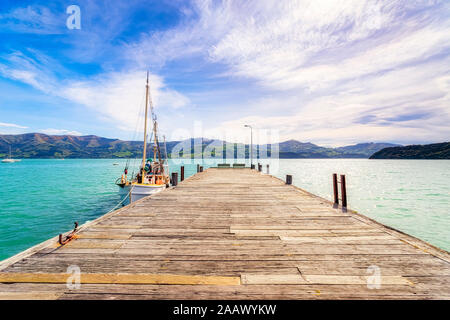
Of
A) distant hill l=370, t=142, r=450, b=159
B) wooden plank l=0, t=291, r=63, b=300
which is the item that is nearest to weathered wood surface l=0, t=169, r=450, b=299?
wooden plank l=0, t=291, r=63, b=300

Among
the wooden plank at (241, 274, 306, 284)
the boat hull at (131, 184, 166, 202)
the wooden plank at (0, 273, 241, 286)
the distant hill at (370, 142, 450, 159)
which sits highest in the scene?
the distant hill at (370, 142, 450, 159)

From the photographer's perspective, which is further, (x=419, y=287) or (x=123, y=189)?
(x=123, y=189)

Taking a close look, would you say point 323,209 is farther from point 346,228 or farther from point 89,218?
point 89,218

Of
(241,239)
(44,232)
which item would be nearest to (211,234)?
(241,239)

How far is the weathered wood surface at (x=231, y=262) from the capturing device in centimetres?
308

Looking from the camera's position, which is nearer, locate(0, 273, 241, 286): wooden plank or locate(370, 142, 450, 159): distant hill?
locate(0, 273, 241, 286): wooden plank

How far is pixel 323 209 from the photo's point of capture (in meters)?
7.87

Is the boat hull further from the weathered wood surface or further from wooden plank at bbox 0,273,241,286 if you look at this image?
wooden plank at bbox 0,273,241,286

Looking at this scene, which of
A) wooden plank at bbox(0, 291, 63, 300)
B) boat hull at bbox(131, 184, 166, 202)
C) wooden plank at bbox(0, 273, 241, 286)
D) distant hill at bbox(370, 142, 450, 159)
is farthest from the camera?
distant hill at bbox(370, 142, 450, 159)

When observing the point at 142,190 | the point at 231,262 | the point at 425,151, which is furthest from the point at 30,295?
the point at 425,151

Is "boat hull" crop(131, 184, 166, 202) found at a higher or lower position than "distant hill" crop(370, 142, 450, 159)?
lower

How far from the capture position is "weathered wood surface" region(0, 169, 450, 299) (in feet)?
10.1
